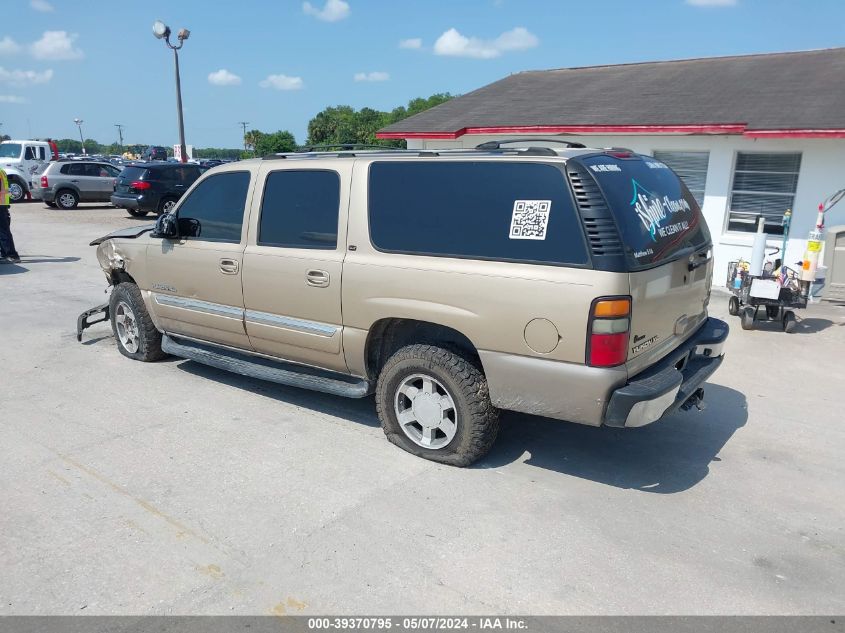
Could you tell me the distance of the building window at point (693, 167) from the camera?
434 inches

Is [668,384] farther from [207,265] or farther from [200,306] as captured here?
[200,306]

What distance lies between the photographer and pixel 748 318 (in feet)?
26.1

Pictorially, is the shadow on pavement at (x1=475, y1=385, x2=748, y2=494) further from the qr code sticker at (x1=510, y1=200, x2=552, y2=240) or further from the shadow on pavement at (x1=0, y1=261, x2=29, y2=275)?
the shadow on pavement at (x1=0, y1=261, x2=29, y2=275)

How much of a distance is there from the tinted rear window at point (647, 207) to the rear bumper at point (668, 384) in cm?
66

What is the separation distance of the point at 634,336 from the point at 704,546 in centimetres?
115

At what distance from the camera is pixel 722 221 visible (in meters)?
10.8

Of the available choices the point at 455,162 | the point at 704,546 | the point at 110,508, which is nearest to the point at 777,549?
the point at 704,546

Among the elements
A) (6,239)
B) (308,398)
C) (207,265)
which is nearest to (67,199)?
(6,239)

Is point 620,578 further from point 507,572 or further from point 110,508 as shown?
point 110,508

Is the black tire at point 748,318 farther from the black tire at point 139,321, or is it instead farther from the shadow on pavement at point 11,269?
the shadow on pavement at point 11,269

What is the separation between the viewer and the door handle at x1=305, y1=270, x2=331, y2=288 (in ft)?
14.9

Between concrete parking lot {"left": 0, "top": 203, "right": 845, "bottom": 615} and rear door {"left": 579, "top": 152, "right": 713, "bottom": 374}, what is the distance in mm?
933

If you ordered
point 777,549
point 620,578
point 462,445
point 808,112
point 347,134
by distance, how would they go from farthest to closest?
point 347,134
point 808,112
point 462,445
point 777,549
point 620,578

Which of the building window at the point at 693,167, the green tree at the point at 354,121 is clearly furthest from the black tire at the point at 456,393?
the green tree at the point at 354,121
